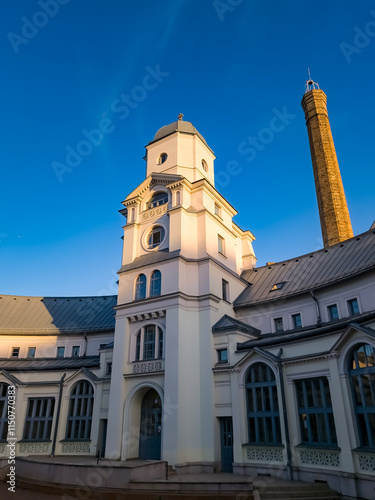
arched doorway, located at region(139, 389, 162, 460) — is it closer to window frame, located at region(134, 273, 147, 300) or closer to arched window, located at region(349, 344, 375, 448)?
window frame, located at region(134, 273, 147, 300)

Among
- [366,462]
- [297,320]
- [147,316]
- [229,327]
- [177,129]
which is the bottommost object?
[366,462]

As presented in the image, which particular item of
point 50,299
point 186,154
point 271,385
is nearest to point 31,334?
point 50,299

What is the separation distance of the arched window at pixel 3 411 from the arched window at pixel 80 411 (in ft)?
16.3

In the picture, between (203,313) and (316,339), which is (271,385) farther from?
(203,313)

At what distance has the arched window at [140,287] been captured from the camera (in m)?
28.8

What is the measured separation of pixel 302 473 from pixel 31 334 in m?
28.0

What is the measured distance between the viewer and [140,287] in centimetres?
2911

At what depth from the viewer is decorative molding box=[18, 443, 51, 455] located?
2831 cm

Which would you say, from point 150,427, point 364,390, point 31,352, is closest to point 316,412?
point 364,390

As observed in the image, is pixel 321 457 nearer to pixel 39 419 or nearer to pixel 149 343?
pixel 149 343

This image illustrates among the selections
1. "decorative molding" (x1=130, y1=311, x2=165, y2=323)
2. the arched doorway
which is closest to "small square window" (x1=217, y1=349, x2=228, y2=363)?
"decorative molding" (x1=130, y1=311, x2=165, y2=323)

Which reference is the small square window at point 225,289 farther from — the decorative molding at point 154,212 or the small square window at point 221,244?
the decorative molding at point 154,212

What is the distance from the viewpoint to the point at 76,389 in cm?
3016

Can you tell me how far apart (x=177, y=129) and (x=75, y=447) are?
28.2 metres
